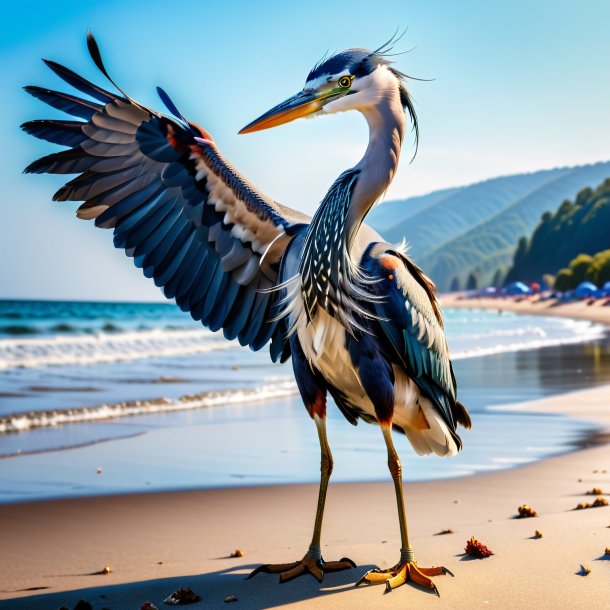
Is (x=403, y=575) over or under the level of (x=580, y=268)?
under

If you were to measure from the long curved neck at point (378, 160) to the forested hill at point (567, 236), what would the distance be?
7894cm

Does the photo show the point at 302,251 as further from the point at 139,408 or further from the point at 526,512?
the point at 139,408

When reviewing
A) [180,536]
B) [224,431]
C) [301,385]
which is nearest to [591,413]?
[224,431]

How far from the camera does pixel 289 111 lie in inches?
143

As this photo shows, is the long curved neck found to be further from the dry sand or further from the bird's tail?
the dry sand

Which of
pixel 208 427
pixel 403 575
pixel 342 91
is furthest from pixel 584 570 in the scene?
pixel 208 427

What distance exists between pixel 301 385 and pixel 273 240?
0.71m

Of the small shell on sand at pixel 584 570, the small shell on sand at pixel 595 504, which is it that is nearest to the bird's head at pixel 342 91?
the small shell on sand at pixel 584 570

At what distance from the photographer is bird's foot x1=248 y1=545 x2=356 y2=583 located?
12.4 ft

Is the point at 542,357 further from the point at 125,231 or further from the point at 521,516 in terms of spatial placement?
the point at 125,231

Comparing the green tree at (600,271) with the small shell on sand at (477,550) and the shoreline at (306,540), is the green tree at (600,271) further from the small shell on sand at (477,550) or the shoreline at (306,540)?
the small shell on sand at (477,550)

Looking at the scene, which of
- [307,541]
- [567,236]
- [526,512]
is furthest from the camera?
[567,236]

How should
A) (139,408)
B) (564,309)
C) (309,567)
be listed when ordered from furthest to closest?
(564,309), (139,408), (309,567)

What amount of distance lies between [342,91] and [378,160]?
0.33 meters
